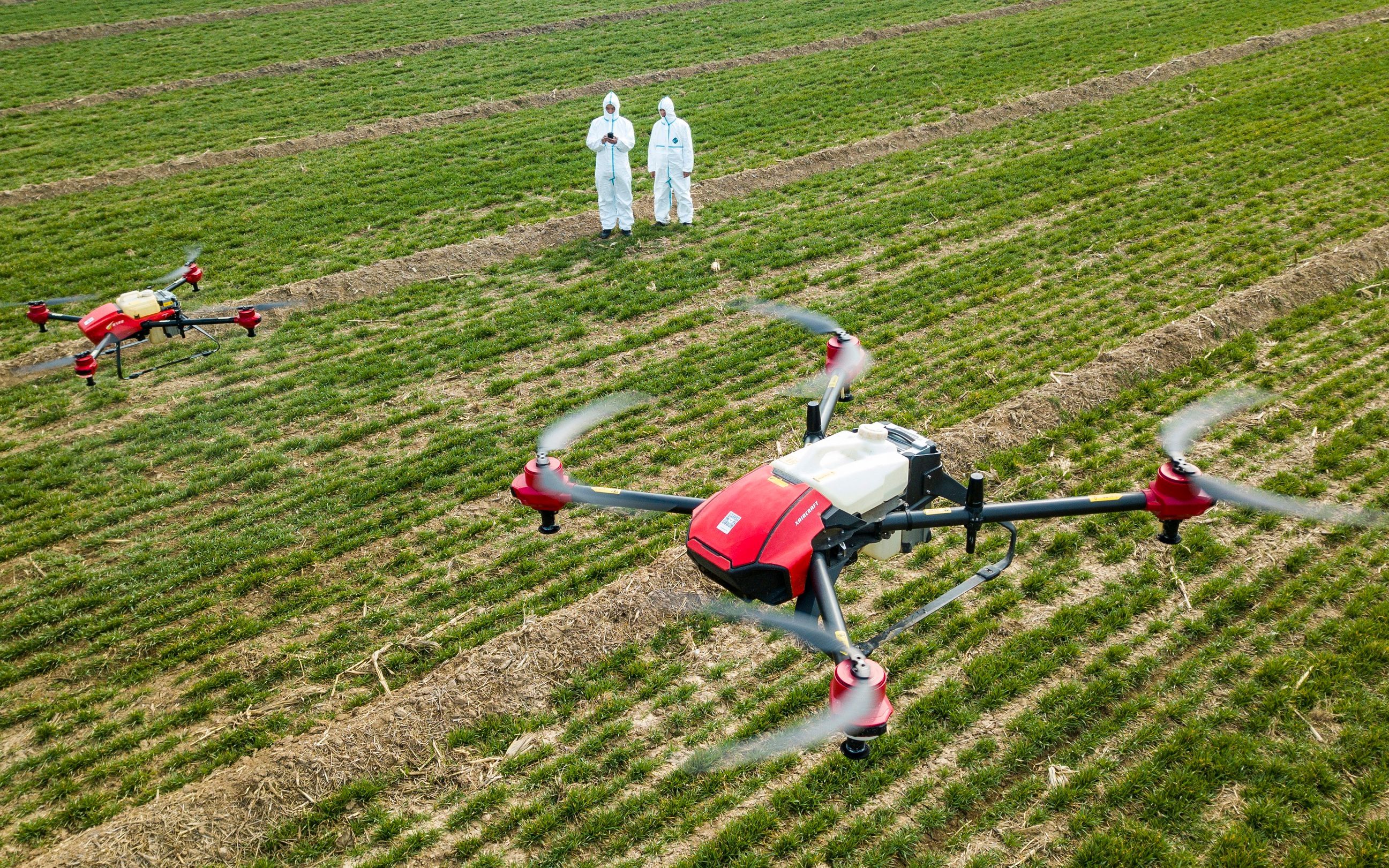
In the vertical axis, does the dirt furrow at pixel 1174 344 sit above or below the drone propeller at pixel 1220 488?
below

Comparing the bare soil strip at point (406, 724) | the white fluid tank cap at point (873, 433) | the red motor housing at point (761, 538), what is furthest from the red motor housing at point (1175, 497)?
the bare soil strip at point (406, 724)

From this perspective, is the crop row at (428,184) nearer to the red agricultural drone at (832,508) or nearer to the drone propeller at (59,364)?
the drone propeller at (59,364)

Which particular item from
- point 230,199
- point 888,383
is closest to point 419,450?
point 888,383

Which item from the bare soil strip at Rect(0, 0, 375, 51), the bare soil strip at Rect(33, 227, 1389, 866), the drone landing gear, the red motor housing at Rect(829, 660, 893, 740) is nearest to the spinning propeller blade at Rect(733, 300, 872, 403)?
the bare soil strip at Rect(33, 227, 1389, 866)

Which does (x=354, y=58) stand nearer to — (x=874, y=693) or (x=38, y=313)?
(x=38, y=313)

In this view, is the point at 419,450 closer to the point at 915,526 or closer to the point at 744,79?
the point at 915,526

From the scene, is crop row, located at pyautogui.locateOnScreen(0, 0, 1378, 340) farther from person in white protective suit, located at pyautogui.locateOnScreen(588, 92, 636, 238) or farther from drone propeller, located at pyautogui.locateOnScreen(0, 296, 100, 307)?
person in white protective suit, located at pyautogui.locateOnScreen(588, 92, 636, 238)
